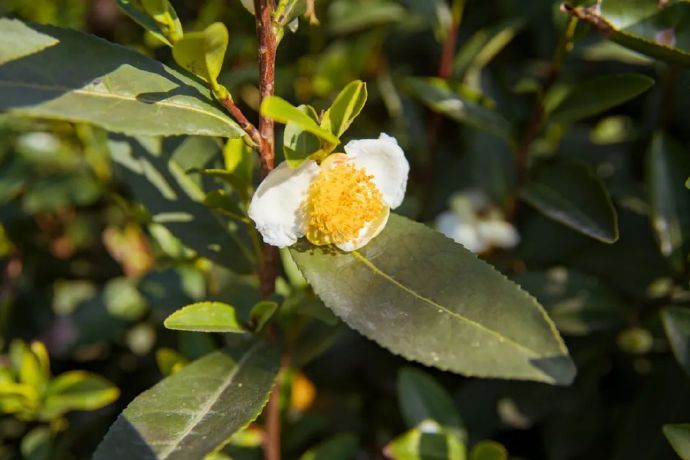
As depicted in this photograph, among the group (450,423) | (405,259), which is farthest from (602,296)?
(405,259)

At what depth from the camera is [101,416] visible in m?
1.55

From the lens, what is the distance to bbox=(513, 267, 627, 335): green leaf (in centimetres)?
137

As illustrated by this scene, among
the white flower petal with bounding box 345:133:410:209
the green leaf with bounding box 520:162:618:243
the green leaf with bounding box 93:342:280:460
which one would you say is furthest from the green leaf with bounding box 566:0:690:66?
the green leaf with bounding box 93:342:280:460

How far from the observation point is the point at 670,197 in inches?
52.2

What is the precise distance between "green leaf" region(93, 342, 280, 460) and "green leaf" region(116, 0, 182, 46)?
1.51 feet

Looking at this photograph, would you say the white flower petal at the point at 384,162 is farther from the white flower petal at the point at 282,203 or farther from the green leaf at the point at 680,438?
the green leaf at the point at 680,438

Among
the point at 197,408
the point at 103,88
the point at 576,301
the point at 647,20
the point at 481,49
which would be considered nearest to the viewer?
the point at 103,88

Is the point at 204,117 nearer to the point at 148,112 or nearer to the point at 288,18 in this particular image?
the point at 148,112

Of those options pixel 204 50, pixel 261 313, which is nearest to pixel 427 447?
pixel 261 313

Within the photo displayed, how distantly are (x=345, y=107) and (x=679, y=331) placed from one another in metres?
0.66

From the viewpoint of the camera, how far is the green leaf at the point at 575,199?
1201 mm

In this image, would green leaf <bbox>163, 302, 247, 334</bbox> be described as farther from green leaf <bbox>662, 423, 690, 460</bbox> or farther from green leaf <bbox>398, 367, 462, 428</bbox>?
green leaf <bbox>662, 423, 690, 460</bbox>

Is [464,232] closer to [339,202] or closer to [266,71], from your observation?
[339,202]

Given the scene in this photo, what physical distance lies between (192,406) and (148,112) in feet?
1.29
